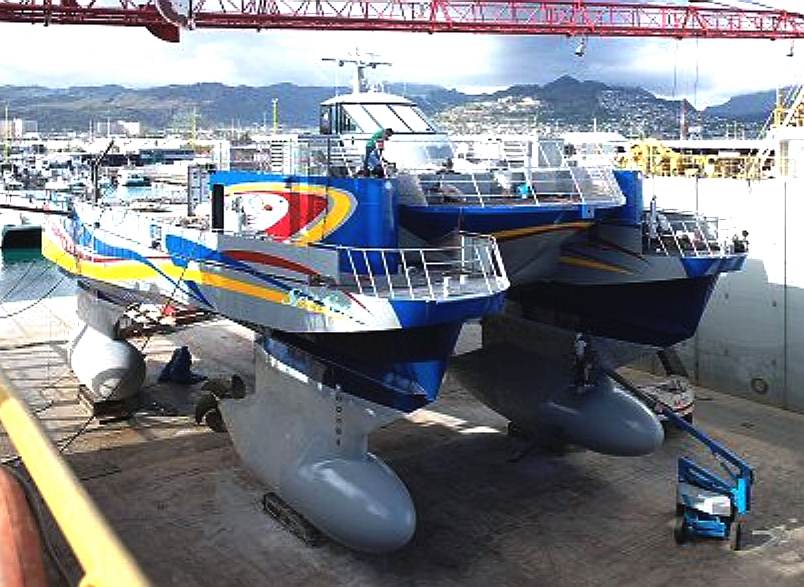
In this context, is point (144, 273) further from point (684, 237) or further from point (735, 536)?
point (735, 536)

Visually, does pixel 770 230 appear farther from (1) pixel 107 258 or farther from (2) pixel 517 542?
(1) pixel 107 258

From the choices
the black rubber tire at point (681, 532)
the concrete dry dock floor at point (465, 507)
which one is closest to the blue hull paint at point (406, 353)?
the concrete dry dock floor at point (465, 507)

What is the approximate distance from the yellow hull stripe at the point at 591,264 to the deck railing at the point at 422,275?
9.15 feet

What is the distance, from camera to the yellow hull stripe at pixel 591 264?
12.1 m

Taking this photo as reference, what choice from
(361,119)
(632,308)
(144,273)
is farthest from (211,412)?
(632,308)

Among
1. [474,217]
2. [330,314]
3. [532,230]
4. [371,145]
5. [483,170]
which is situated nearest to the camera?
[330,314]

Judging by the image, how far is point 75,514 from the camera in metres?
2.11

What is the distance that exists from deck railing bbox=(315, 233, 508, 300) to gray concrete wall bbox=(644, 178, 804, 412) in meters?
6.46

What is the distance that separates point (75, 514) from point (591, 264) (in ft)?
36.4

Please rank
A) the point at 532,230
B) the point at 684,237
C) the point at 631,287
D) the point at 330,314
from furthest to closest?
the point at 684,237, the point at 631,287, the point at 532,230, the point at 330,314

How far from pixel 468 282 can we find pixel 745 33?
199ft

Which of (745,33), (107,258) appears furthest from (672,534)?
(745,33)

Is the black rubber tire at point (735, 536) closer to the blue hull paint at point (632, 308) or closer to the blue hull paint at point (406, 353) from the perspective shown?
the blue hull paint at point (632, 308)

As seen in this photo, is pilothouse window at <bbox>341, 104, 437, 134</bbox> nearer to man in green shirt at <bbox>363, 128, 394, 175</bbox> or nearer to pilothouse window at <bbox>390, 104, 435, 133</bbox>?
pilothouse window at <bbox>390, 104, 435, 133</bbox>
